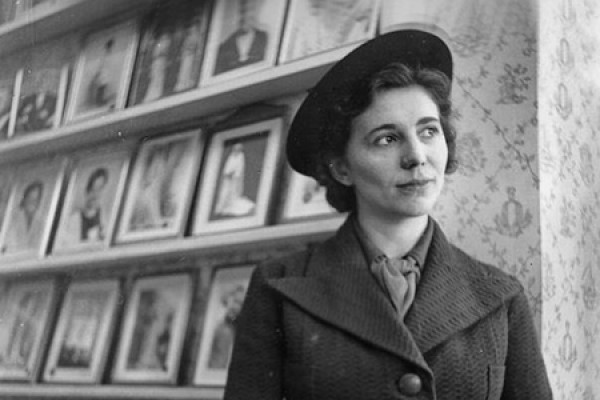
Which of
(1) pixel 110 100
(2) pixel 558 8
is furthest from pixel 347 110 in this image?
(1) pixel 110 100

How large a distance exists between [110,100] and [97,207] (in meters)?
0.18

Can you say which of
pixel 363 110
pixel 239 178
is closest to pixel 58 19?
pixel 239 178

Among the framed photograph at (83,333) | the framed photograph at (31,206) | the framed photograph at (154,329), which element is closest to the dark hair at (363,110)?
the framed photograph at (154,329)

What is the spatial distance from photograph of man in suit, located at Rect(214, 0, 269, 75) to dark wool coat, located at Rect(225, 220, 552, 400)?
392 mm

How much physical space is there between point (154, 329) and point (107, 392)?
12cm

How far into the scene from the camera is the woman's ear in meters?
0.91

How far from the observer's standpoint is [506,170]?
0.99 m

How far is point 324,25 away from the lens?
113cm

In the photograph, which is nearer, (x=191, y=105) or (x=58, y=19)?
(x=191, y=105)

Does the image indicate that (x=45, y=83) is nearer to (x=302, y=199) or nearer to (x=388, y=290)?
(x=302, y=199)

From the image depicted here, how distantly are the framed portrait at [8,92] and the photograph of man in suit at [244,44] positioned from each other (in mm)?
368

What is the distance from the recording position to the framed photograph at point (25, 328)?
3.98 ft

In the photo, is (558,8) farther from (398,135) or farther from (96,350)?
(96,350)

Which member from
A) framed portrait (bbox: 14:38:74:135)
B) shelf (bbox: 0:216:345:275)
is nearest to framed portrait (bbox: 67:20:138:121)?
framed portrait (bbox: 14:38:74:135)
